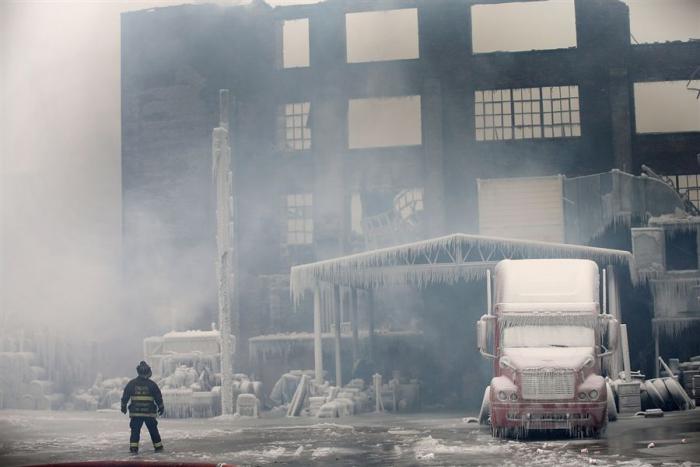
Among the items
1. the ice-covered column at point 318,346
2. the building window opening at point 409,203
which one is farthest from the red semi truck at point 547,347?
the building window opening at point 409,203

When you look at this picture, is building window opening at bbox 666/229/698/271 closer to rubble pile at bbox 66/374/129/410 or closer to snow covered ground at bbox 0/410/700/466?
snow covered ground at bbox 0/410/700/466

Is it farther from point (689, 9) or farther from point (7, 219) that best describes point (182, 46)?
point (689, 9)

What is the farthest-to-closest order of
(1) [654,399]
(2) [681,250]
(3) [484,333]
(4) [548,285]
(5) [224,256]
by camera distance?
(2) [681,250] < (5) [224,256] < (1) [654,399] < (4) [548,285] < (3) [484,333]

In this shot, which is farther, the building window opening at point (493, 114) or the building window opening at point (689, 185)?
the building window opening at point (493, 114)

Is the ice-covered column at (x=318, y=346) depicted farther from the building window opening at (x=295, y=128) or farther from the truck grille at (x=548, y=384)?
the building window opening at (x=295, y=128)

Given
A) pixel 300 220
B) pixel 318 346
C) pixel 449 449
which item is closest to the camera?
pixel 449 449

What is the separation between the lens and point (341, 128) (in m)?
41.4

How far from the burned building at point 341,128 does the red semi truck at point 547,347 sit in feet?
69.9

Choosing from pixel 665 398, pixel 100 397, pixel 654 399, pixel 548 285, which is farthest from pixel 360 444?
pixel 100 397

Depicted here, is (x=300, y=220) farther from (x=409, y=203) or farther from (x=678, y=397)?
(x=678, y=397)

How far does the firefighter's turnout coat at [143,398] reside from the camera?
57.0ft

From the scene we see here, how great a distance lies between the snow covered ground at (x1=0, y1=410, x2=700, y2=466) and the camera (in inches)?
583

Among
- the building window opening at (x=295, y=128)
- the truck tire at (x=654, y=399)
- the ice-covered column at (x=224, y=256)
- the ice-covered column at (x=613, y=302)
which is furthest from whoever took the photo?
the building window opening at (x=295, y=128)

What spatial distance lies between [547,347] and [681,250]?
18.8 m
